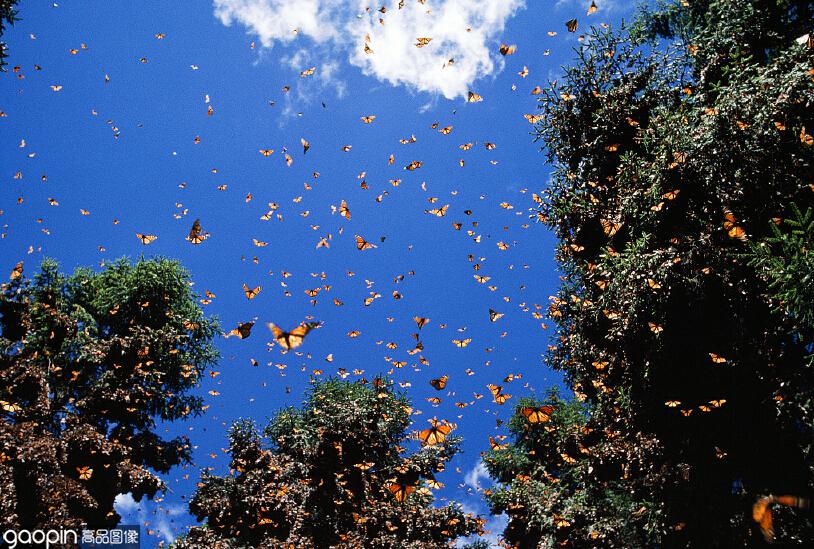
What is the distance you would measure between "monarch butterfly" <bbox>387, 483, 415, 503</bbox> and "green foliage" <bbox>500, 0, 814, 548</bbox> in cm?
750

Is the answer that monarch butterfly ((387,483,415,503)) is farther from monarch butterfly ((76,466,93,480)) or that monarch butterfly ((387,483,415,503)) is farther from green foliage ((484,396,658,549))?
monarch butterfly ((76,466,93,480))

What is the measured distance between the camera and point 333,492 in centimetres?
1855

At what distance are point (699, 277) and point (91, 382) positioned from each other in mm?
21066

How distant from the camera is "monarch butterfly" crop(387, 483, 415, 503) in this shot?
17.7 m

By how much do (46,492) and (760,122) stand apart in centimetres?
1806

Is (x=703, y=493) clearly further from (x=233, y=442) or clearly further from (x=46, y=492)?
(x=233, y=442)

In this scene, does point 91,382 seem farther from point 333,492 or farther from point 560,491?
point 560,491

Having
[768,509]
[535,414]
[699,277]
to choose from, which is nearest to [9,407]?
[535,414]

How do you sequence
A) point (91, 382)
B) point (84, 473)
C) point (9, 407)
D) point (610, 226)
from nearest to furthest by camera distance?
point (610, 226) → point (9, 407) → point (84, 473) → point (91, 382)

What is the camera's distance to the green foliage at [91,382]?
11500 mm

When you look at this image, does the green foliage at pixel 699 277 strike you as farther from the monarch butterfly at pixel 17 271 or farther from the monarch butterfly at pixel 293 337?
the monarch butterfly at pixel 17 271

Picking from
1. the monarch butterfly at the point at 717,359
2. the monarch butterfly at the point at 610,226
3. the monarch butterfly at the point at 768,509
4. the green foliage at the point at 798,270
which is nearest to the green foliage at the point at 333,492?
the monarch butterfly at the point at 768,509

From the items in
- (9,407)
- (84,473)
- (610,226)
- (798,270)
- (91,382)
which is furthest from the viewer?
(91,382)

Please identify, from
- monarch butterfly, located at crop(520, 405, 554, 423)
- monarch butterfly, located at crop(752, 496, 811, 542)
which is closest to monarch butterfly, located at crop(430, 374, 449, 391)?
monarch butterfly, located at crop(520, 405, 554, 423)
